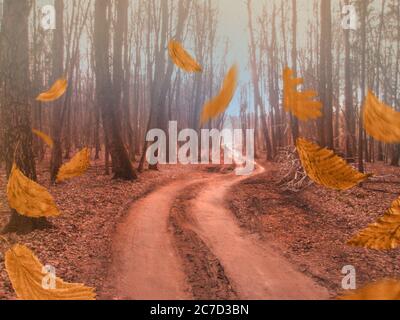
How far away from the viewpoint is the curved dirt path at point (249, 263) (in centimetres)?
350

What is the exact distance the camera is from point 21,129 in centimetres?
362

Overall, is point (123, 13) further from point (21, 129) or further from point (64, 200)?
point (21, 129)

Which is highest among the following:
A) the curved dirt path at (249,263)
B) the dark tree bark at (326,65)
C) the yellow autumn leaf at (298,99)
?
the dark tree bark at (326,65)

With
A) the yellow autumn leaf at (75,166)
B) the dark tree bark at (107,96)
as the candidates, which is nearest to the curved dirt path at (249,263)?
the yellow autumn leaf at (75,166)

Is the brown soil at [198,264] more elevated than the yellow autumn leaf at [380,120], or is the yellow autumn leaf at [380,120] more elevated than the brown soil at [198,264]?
the yellow autumn leaf at [380,120]

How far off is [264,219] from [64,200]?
375 cm

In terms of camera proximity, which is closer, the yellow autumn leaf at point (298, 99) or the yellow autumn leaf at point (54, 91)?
the yellow autumn leaf at point (298, 99)

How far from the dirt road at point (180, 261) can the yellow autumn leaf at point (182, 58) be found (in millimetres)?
2598

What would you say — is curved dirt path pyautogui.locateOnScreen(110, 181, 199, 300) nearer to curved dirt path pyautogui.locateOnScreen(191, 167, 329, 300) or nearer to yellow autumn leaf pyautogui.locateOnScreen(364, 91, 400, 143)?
curved dirt path pyautogui.locateOnScreen(191, 167, 329, 300)

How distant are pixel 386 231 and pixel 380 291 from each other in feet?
0.48

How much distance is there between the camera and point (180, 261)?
13.9ft

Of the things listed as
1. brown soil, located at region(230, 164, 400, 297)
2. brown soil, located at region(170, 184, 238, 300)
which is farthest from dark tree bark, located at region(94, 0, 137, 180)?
brown soil, located at region(170, 184, 238, 300)

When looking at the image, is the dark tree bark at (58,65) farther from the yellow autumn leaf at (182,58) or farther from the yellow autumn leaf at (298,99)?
the yellow autumn leaf at (298,99)
